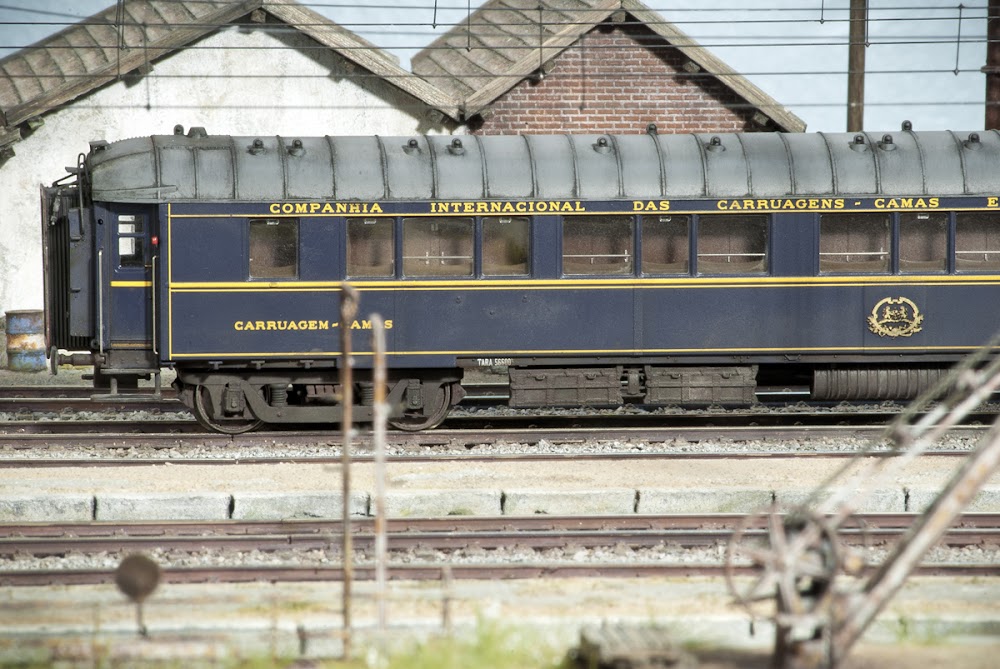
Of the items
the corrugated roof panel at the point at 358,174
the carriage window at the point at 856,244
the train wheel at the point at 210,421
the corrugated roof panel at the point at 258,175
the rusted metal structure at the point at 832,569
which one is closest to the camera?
the rusted metal structure at the point at 832,569

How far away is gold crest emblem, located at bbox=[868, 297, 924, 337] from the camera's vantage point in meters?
14.2

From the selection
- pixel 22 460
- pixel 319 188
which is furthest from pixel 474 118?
pixel 22 460

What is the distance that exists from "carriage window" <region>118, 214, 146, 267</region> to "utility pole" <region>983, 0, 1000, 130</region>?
1389cm

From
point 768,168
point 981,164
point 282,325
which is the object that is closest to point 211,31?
point 282,325

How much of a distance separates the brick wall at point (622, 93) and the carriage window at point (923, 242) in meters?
8.47

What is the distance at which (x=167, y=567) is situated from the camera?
9.17 metres

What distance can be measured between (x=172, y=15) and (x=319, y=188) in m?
15.9

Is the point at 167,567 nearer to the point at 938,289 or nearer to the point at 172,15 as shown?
the point at 938,289

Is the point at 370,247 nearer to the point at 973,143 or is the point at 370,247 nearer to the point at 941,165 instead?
the point at 941,165

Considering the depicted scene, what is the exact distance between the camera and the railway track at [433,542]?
9.08 metres

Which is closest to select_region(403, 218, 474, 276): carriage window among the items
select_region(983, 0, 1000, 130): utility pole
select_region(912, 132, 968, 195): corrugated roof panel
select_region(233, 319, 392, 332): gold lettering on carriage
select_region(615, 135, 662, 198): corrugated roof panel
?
select_region(233, 319, 392, 332): gold lettering on carriage

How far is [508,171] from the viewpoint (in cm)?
1386

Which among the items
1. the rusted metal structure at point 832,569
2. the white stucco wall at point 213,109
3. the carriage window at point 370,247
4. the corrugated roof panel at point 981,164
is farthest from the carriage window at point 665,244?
the white stucco wall at point 213,109

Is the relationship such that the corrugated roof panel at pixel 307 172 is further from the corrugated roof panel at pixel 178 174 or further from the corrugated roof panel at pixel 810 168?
the corrugated roof panel at pixel 810 168
